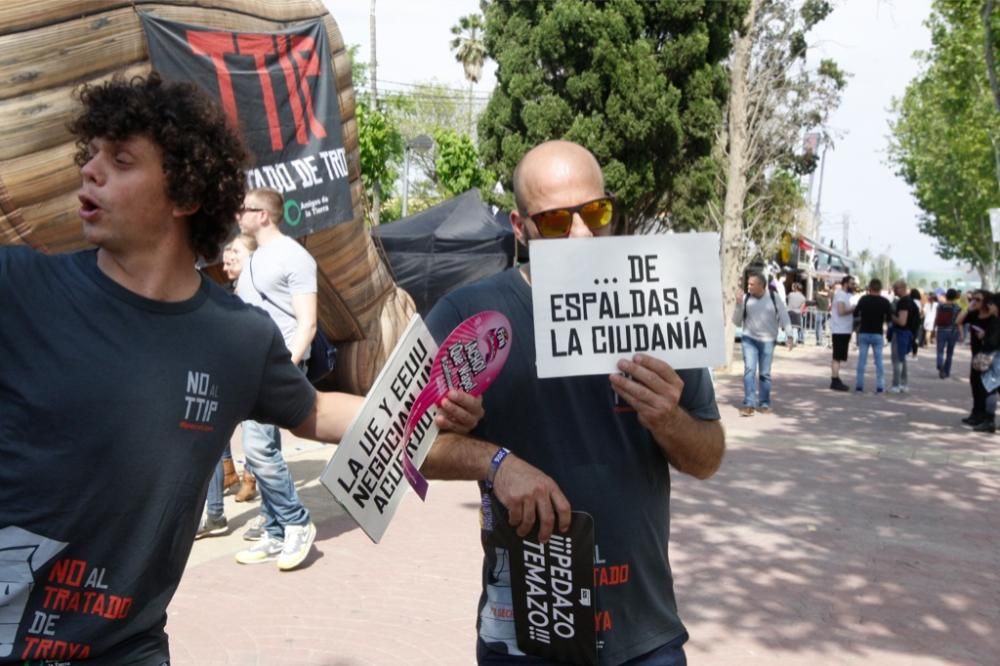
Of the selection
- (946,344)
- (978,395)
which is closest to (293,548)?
(978,395)

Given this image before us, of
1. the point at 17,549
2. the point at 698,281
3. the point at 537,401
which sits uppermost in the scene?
the point at 698,281

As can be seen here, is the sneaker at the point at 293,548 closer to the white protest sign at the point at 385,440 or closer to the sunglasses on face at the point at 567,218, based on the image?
the white protest sign at the point at 385,440

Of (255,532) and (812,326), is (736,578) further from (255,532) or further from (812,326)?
(812,326)

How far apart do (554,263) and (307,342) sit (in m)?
3.63

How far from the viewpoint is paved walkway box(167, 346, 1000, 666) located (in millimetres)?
4918

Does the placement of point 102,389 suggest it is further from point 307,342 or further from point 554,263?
point 307,342

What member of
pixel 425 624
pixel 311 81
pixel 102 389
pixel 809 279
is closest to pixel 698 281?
pixel 102 389

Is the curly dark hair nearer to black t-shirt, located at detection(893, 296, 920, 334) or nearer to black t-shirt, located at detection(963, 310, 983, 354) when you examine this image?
black t-shirt, located at detection(963, 310, 983, 354)

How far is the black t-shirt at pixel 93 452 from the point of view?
1909 mm

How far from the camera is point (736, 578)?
6125 mm

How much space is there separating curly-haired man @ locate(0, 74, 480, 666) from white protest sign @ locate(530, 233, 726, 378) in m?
0.27

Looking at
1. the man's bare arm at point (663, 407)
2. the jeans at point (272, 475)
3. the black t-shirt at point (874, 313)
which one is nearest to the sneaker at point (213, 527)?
the jeans at point (272, 475)

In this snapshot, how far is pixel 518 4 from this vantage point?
23062 mm

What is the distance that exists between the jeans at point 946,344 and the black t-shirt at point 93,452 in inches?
815
